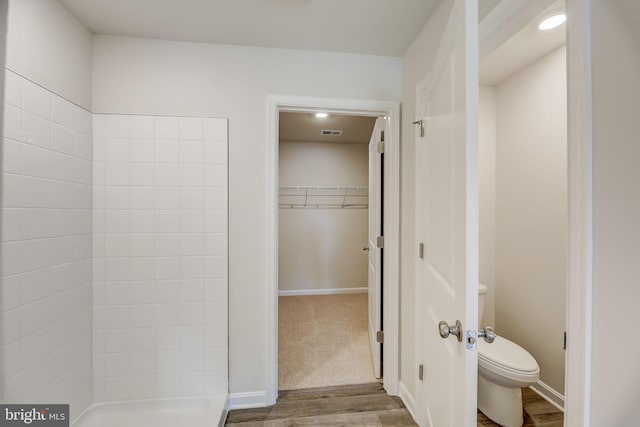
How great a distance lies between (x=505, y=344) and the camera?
1.70 m

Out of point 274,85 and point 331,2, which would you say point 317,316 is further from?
point 331,2

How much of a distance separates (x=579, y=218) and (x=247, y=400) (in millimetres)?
2007

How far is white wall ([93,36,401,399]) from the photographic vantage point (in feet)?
5.60

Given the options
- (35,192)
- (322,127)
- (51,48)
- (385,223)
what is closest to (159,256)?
(35,192)

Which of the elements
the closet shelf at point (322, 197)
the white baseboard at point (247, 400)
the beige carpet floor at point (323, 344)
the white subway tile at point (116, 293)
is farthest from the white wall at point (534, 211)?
the white subway tile at point (116, 293)

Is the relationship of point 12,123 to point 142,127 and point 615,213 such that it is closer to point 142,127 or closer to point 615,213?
point 142,127

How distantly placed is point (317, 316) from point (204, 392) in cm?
167

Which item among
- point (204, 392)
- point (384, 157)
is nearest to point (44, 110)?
point (204, 392)

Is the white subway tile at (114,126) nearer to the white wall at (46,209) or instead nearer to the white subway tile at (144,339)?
the white wall at (46,209)

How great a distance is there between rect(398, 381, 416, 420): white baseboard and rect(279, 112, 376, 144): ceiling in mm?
2425

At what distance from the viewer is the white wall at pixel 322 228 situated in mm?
4031

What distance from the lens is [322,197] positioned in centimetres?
411

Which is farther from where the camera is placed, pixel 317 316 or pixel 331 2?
pixel 317 316

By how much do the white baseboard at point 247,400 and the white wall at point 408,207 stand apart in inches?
37.9
